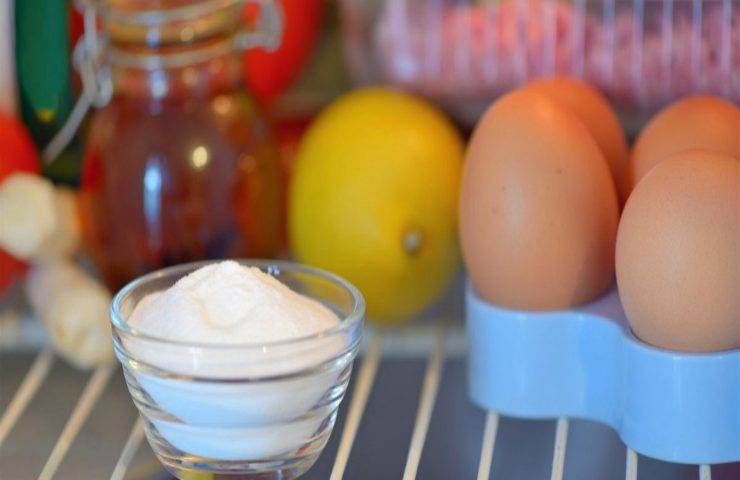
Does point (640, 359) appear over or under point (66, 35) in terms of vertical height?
under

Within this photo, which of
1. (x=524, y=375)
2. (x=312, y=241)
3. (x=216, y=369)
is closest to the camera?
(x=216, y=369)

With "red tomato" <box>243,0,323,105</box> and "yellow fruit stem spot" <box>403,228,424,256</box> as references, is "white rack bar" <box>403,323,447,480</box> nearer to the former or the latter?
"yellow fruit stem spot" <box>403,228,424,256</box>

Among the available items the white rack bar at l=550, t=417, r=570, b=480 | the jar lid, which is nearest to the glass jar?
the jar lid

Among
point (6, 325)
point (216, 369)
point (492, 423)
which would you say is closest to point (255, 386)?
point (216, 369)

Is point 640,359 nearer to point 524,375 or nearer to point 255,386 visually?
point 524,375

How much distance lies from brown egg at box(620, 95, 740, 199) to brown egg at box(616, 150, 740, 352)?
6 cm

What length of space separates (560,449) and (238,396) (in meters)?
0.19

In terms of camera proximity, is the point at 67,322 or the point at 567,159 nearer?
the point at 567,159

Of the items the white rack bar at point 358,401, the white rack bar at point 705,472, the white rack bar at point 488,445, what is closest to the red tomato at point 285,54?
Answer: the white rack bar at point 358,401

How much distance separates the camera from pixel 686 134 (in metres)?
0.70

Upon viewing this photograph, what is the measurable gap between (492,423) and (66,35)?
1.31 feet

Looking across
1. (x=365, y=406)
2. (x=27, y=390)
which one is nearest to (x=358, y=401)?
(x=365, y=406)

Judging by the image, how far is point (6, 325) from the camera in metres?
0.85

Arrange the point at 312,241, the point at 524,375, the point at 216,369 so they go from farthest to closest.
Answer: the point at 312,241 → the point at 524,375 → the point at 216,369
